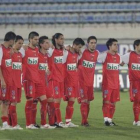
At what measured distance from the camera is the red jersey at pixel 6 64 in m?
9.23

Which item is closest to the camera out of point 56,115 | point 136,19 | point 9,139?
point 9,139

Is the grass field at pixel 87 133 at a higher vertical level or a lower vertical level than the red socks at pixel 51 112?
lower

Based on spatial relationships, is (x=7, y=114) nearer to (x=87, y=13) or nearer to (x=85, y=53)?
(x=85, y=53)

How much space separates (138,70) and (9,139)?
3759 mm

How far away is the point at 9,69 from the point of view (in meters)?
9.27

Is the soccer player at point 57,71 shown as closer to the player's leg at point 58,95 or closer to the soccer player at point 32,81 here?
the player's leg at point 58,95

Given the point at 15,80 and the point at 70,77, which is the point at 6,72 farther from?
the point at 70,77

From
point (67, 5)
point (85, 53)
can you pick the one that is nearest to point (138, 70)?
point (85, 53)

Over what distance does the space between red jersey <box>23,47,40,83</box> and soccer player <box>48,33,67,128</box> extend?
0.45 meters

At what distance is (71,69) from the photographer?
10.3 m

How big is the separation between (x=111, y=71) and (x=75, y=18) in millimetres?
18782

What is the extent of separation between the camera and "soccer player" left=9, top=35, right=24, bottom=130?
9352 millimetres

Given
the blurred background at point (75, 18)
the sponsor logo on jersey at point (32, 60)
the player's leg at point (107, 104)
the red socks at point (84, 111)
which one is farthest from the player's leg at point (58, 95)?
the blurred background at point (75, 18)

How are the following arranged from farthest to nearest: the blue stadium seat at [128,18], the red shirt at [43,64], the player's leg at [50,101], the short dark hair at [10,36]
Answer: the blue stadium seat at [128,18] < the player's leg at [50,101] < the red shirt at [43,64] < the short dark hair at [10,36]
